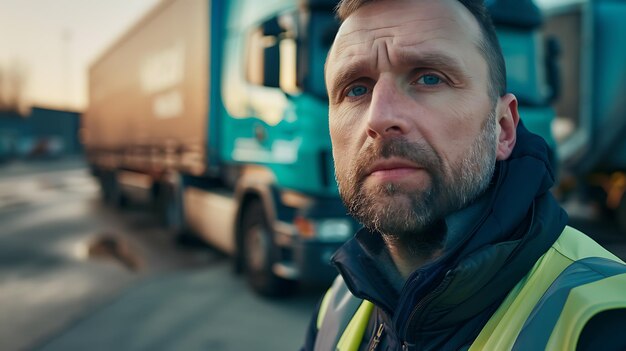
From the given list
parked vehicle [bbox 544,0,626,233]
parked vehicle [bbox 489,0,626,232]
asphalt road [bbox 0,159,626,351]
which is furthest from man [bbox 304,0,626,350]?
parked vehicle [bbox 544,0,626,233]

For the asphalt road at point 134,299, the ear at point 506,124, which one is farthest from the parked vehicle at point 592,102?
the ear at point 506,124

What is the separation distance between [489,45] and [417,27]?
0.58 feet

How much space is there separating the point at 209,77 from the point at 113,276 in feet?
8.09

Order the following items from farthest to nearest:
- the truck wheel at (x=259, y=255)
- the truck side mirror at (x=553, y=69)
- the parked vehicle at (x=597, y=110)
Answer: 1. the parked vehicle at (x=597, y=110)
2. the truck side mirror at (x=553, y=69)
3. the truck wheel at (x=259, y=255)

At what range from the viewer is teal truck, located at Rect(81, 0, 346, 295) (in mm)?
4137

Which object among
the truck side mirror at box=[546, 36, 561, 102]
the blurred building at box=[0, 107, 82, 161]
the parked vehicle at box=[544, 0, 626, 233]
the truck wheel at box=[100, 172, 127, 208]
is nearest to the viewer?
the truck side mirror at box=[546, 36, 561, 102]

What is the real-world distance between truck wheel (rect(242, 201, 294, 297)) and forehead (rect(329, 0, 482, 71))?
3.71 m

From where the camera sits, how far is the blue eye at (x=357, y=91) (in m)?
1.26

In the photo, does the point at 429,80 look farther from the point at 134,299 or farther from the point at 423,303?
the point at 134,299

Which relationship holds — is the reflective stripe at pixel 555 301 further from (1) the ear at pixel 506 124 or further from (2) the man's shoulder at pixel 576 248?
(1) the ear at pixel 506 124

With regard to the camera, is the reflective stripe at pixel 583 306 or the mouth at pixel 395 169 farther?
the mouth at pixel 395 169

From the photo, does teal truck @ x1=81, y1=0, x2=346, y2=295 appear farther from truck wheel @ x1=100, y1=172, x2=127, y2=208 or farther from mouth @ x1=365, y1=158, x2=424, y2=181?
truck wheel @ x1=100, y1=172, x2=127, y2=208

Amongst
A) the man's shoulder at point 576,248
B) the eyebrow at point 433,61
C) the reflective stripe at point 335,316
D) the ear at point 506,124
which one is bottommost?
the reflective stripe at point 335,316

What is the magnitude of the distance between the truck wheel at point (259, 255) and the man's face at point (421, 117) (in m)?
3.70
